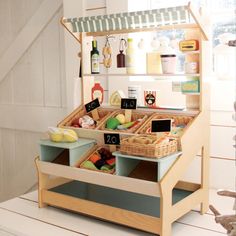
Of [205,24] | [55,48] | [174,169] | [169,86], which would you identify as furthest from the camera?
[55,48]

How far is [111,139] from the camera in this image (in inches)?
72.6

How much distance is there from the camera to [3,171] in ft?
11.8

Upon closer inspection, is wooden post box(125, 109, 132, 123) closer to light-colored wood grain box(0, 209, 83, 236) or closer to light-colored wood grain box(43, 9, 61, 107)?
light-colored wood grain box(0, 209, 83, 236)

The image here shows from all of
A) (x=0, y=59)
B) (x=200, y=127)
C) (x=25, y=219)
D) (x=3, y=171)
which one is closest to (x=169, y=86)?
(x=200, y=127)

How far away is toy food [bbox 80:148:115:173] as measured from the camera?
5.92 feet

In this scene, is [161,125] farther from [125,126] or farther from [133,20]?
[133,20]

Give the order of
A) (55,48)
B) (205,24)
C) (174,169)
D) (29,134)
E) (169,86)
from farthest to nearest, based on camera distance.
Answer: (29,134), (55,48), (169,86), (205,24), (174,169)

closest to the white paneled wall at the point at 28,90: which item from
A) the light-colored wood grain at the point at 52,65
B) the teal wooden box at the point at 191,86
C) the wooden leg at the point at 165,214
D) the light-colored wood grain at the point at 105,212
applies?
the light-colored wood grain at the point at 52,65

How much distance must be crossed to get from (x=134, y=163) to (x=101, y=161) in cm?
16

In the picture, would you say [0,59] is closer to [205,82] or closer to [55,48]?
[55,48]

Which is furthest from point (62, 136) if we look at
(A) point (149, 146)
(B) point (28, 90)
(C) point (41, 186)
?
(B) point (28, 90)

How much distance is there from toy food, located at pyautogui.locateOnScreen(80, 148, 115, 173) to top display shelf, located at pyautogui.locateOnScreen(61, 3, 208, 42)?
24.7 inches

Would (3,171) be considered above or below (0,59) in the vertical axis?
below

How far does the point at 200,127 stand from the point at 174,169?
293 millimetres
